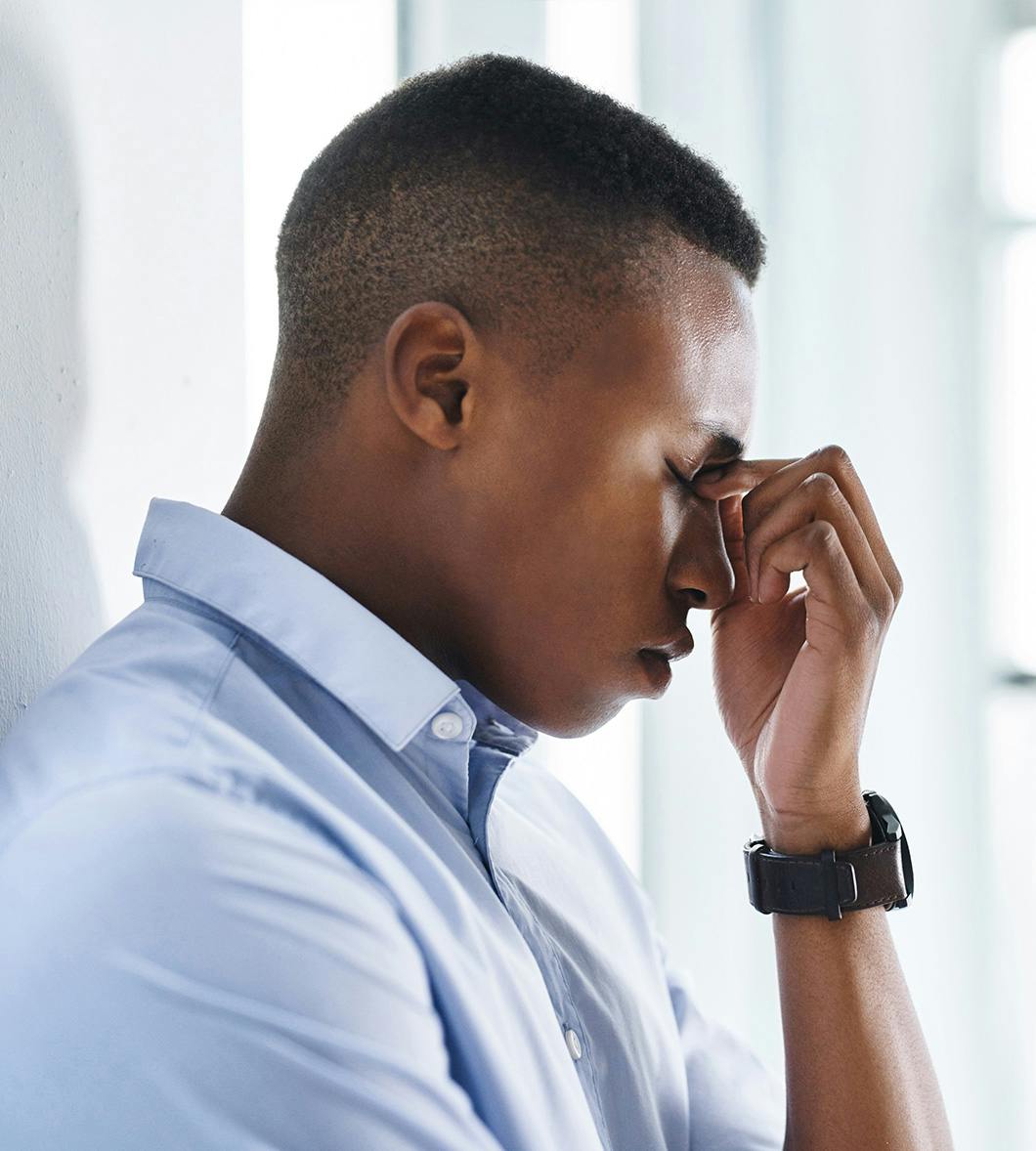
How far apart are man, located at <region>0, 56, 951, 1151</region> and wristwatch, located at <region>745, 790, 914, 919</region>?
0.05ft

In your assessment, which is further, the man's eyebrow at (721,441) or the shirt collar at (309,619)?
the man's eyebrow at (721,441)

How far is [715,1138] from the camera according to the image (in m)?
1.02

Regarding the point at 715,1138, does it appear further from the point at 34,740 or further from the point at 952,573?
the point at 952,573

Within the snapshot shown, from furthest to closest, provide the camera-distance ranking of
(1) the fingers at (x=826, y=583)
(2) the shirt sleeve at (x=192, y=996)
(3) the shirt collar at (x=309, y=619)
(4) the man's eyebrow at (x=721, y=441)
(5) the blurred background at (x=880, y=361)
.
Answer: (5) the blurred background at (x=880, y=361) < (1) the fingers at (x=826, y=583) < (4) the man's eyebrow at (x=721, y=441) < (3) the shirt collar at (x=309, y=619) < (2) the shirt sleeve at (x=192, y=996)

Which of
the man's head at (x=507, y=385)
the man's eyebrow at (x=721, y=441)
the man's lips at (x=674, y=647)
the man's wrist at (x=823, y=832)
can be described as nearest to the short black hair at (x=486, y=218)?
the man's head at (x=507, y=385)

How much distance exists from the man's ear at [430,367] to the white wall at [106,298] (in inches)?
10.7

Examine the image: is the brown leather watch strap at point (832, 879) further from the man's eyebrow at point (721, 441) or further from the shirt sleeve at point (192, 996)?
the shirt sleeve at point (192, 996)

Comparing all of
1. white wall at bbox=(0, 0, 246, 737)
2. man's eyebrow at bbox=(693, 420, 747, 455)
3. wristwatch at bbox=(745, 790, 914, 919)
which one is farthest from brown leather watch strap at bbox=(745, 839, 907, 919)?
white wall at bbox=(0, 0, 246, 737)

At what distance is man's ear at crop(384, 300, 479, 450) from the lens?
833 millimetres

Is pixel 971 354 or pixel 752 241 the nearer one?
pixel 752 241

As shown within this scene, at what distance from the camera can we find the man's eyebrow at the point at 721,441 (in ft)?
2.94

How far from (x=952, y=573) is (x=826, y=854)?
0.69m

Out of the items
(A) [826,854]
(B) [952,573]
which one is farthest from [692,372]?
(B) [952,573]

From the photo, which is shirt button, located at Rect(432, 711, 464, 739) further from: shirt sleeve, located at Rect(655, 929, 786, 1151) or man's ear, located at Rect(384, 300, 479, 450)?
shirt sleeve, located at Rect(655, 929, 786, 1151)
